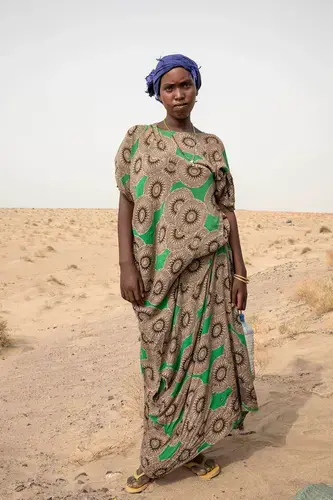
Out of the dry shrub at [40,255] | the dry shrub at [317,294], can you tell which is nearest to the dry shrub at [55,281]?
the dry shrub at [40,255]

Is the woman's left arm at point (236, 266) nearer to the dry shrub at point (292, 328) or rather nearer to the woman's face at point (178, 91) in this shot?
the woman's face at point (178, 91)

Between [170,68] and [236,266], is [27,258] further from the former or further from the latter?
[170,68]

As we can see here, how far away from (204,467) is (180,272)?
116 centimetres

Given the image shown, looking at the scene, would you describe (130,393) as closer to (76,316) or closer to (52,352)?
(52,352)

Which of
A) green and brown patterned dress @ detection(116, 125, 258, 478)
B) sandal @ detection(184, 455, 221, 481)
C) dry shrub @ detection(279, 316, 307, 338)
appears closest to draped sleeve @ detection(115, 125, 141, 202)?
green and brown patterned dress @ detection(116, 125, 258, 478)

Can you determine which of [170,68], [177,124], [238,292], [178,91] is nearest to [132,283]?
[238,292]

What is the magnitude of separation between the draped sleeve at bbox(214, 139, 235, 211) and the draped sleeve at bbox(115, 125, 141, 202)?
1.50ft

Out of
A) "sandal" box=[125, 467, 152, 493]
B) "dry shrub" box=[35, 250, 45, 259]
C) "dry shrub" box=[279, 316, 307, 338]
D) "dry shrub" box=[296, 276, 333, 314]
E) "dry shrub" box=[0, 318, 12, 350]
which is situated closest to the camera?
"sandal" box=[125, 467, 152, 493]

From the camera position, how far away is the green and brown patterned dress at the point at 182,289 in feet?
8.92

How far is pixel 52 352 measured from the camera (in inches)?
263

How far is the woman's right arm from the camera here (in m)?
2.77

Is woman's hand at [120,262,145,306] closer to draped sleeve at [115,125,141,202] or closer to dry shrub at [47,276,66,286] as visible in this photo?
draped sleeve at [115,125,141,202]

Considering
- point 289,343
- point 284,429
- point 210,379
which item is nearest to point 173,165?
point 210,379

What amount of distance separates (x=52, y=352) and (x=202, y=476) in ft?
13.4
